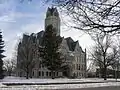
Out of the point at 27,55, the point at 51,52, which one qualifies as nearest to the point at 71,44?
the point at 51,52

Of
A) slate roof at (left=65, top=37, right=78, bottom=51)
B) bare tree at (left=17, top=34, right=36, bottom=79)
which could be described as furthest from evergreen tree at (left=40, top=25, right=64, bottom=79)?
slate roof at (left=65, top=37, right=78, bottom=51)

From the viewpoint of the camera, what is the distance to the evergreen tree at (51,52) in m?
55.6

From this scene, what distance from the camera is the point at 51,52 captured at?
5578 centimetres

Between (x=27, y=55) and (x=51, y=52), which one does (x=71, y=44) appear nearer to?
(x=51, y=52)

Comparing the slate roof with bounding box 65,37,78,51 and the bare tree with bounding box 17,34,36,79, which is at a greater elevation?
the slate roof with bounding box 65,37,78,51

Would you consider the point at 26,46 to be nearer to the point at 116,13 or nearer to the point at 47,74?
the point at 47,74

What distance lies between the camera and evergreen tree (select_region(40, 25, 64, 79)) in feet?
182

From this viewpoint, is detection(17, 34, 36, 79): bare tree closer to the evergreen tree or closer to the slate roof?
the evergreen tree

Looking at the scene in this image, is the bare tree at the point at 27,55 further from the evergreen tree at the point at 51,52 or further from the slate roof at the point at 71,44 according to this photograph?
the slate roof at the point at 71,44

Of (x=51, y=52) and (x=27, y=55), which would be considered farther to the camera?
(x=27, y=55)

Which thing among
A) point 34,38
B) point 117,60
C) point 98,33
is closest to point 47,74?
point 34,38

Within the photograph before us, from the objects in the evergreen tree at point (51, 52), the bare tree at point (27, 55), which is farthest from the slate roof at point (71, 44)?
the evergreen tree at point (51, 52)

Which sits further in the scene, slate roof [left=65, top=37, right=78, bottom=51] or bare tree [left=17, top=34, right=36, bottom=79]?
slate roof [left=65, top=37, right=78, bottom=51]

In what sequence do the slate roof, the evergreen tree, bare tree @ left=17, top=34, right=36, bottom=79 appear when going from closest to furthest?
1. the evergreen tree
2. bare tree @ left=17, top=34, right=36, bottom=79
3. the slate roof
